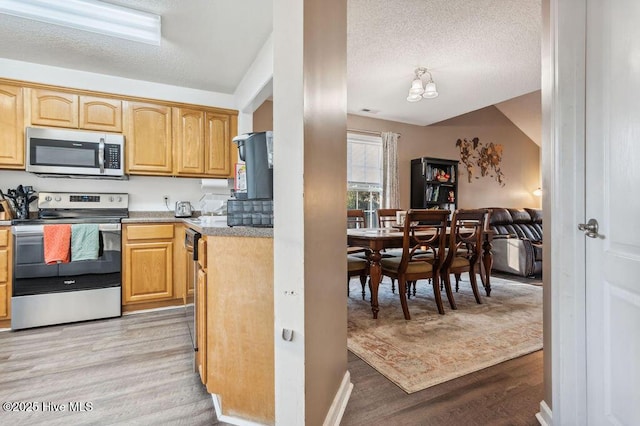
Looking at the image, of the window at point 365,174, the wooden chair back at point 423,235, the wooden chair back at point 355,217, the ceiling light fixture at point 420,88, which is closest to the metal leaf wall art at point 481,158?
the window at point 365,174

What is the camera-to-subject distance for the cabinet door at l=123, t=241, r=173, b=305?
298 cm

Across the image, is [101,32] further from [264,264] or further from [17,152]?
[264,264]

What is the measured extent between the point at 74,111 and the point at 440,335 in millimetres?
3995

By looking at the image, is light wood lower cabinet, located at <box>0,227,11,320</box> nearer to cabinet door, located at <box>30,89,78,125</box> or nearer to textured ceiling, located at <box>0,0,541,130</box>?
cabinet door, located at <box>30,89,78,125</box>

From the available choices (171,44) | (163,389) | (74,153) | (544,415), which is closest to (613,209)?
(544,415)

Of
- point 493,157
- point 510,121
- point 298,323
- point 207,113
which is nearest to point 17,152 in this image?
point 207,113

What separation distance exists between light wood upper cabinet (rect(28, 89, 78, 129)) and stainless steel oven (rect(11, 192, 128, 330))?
71cm

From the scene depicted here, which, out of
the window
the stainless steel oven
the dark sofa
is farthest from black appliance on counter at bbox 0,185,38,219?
the dark sofa

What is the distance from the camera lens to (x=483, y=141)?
20.6 feet

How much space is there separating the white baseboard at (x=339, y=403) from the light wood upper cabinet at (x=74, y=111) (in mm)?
3300

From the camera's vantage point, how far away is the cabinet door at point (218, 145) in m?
3.57

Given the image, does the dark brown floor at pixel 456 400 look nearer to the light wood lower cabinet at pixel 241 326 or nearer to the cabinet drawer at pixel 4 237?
the light wood lower cabinet at pixel 241 326

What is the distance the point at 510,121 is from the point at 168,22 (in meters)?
6.88

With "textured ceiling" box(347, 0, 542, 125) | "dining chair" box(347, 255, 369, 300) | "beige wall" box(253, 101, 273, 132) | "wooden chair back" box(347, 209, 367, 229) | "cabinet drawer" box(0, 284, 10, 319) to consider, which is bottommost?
"cabinet drawer" box(0, 284, 10, 319)
